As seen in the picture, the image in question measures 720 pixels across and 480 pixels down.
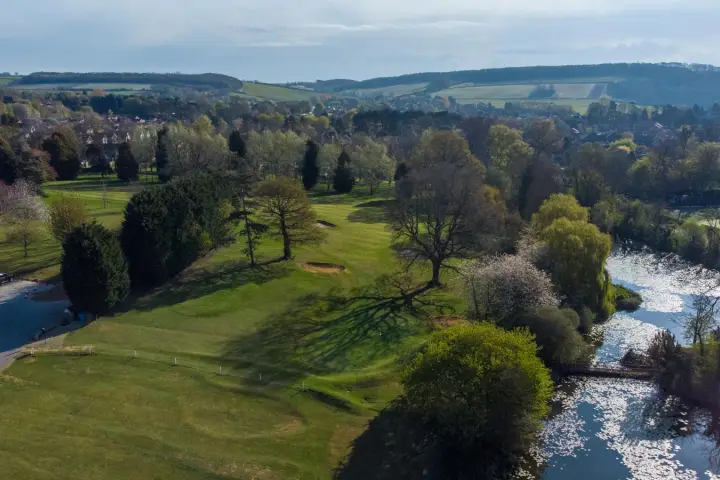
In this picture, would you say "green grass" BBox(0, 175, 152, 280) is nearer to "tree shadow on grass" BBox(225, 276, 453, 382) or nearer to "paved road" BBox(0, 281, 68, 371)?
"paved road" BBox(0, 281, 68, 371)

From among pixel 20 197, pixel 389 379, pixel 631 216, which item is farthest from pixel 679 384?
pixel 20 197

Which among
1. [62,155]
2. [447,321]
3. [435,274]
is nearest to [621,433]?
[447,321]

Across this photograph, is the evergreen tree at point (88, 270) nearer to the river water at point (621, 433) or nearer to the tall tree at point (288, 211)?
the tall tree at point (288, 211)

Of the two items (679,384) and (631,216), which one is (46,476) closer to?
(679,384)

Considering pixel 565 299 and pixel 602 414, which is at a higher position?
pixel 565 299

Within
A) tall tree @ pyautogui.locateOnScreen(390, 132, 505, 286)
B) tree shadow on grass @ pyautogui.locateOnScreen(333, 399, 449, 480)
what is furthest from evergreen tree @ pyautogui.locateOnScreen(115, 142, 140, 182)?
tree shadow on grass @ pyautogui.locateOnScreen(333, 399, 449, 480)

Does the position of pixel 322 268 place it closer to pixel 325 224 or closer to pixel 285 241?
pixel 285 241
